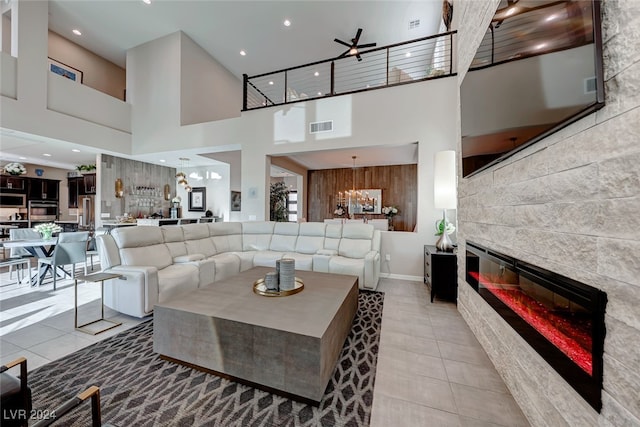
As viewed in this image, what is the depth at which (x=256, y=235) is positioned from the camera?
5.06m

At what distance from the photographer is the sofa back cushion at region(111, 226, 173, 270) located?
309 cm

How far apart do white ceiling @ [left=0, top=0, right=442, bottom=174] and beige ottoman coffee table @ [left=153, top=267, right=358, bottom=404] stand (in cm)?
478

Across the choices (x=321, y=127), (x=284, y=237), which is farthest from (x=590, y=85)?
(x=284, y=237)

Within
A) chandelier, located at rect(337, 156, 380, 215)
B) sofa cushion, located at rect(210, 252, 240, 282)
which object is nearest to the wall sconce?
sofa cushion, located at rect(210, 252, 240, 282)

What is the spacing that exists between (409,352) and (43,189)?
12.4 meters

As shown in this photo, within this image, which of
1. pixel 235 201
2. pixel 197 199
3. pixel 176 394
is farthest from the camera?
pixel 197 199

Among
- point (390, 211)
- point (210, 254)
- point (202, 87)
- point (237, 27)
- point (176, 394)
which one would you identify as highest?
point (237, 27)

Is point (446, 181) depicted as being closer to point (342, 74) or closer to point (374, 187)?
point (374, 187)

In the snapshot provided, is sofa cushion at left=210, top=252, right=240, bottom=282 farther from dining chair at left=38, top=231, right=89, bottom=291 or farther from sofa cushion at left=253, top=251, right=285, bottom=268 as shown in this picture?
dining chair at left=38, top=231, right=89, bottom=291

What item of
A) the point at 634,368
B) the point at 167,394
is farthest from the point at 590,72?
the point at 167,394

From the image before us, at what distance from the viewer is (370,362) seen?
2.04 metres

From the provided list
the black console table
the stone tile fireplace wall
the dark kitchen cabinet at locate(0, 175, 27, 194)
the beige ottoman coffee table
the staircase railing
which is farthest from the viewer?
the dark kitchen cabinet at locate(0, 175, 27, 194)

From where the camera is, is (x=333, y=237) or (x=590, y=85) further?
(x=333, y=237)

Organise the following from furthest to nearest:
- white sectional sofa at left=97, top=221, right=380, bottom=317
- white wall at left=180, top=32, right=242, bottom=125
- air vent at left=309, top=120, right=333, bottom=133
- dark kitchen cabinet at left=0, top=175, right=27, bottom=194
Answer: dark kitchen cabinet at left=0, top=175, right=27, bottom=194, white wall at left=180, top=32, right=242, bottom=125, air vent at left=309, top=120, right=333, bottom=133, white sectional sofa at left=97, top=221, right=380, bottom=317
